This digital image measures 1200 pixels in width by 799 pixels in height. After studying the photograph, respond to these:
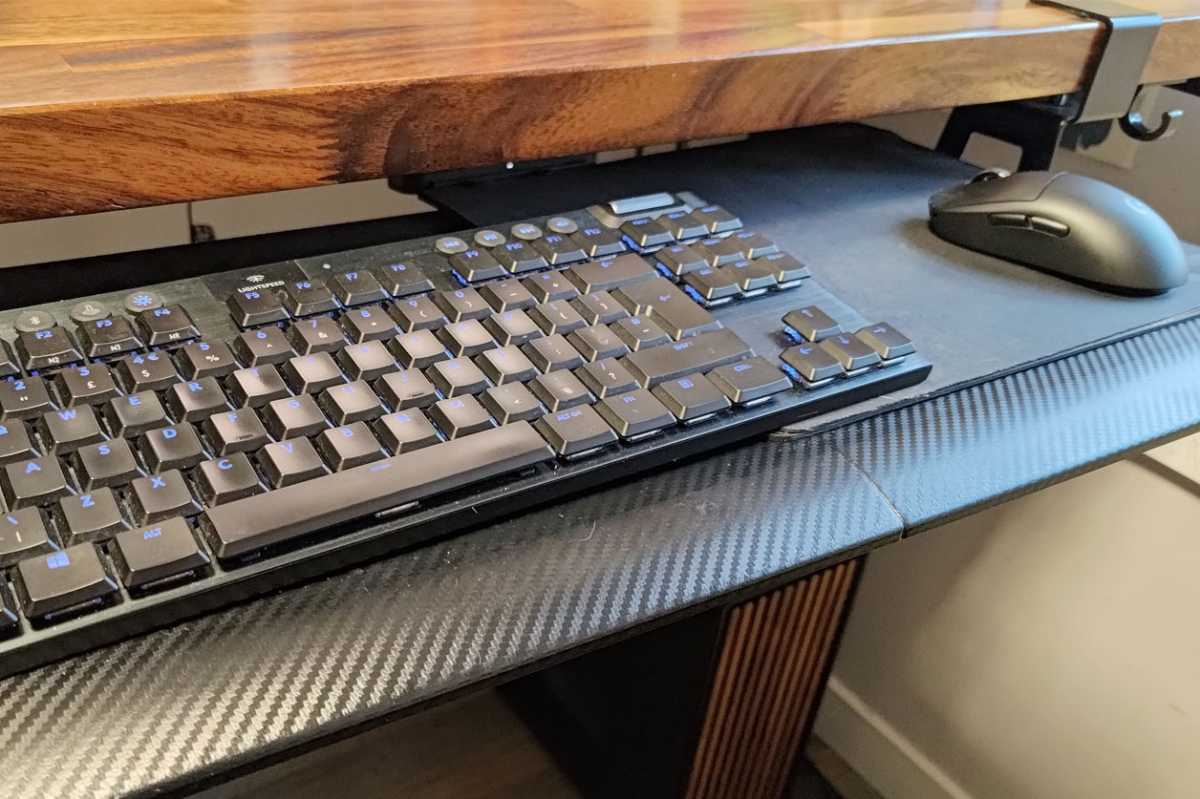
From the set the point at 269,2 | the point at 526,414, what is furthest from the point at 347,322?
the point at 269,2

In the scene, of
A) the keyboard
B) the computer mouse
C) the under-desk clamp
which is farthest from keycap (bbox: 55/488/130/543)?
the under-desk clamp

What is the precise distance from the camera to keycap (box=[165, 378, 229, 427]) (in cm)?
40

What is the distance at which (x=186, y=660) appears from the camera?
1.11 ft

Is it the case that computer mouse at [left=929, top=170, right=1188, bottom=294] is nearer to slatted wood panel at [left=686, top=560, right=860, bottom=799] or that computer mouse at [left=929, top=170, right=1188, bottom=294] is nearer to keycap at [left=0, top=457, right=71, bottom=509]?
slatted wood panel at [left=686, top=560, right=860, bottom=799]

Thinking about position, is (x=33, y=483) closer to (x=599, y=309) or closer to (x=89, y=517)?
(x=89, y=517)

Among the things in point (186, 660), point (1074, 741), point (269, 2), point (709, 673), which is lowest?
point (1074, 741)

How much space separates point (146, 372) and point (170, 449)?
50mm

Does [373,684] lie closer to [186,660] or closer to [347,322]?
[186,660]

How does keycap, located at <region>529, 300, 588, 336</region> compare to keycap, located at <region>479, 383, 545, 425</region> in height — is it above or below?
above

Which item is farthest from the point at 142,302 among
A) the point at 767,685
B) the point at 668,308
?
the point at 767,685

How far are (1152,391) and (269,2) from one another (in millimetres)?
510

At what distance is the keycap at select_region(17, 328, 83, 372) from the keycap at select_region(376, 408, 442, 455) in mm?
125

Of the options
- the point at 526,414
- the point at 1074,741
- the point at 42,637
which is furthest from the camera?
the point at 1074,741

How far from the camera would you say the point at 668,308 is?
1.66 feet
